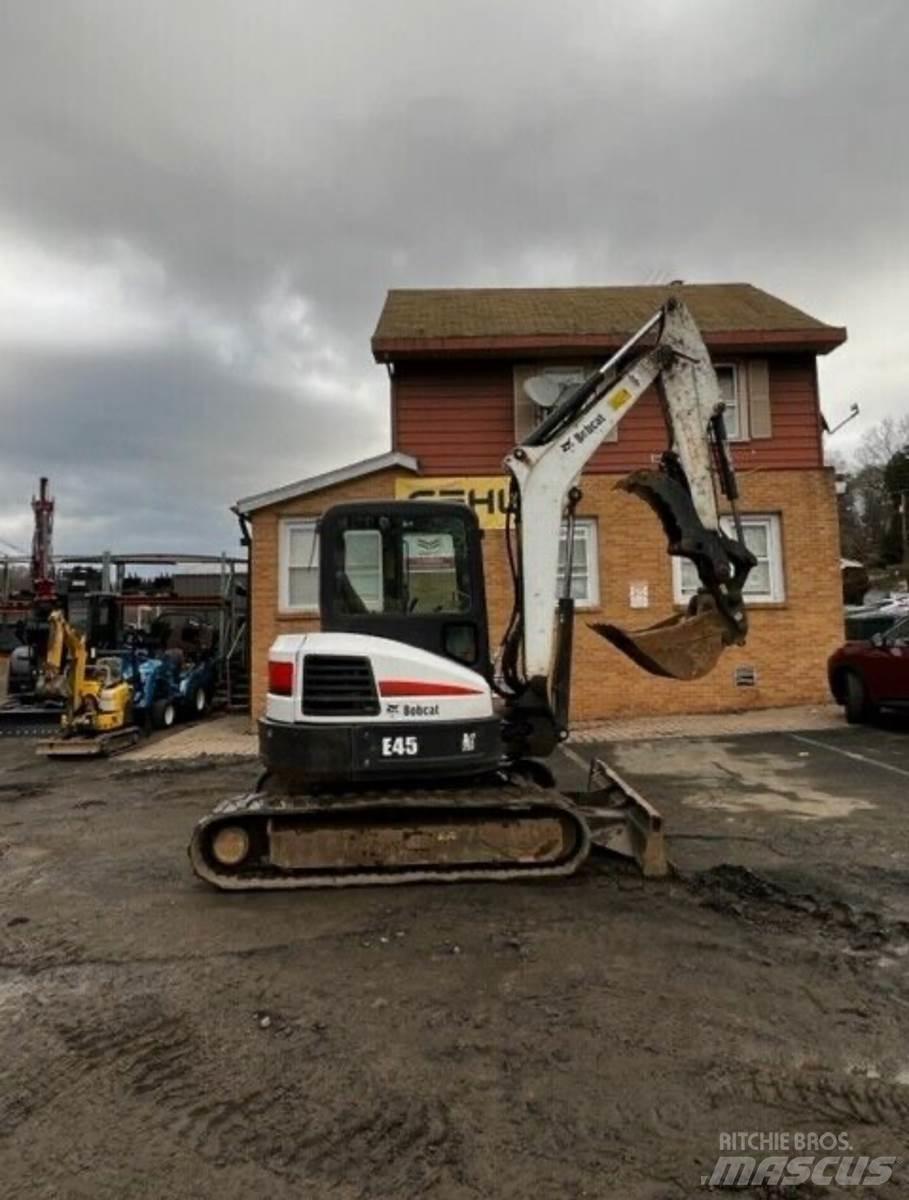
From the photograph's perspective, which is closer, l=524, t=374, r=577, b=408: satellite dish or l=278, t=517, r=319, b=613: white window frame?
l=524, t=374, r=577, b=408: satellite dish

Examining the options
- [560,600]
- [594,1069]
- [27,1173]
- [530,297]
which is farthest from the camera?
[530,297]

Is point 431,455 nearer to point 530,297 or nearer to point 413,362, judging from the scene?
point 413,362

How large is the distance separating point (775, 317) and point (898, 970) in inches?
558

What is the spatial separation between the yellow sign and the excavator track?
9102 mm

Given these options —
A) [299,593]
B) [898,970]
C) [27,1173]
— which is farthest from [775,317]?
[27,1173]

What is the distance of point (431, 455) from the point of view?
586 inches

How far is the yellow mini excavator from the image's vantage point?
12.6 metres

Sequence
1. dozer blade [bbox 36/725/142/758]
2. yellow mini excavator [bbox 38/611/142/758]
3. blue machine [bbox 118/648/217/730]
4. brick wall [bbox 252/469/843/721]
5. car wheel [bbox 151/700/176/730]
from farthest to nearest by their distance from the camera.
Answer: car wheel [bbox 151/700/176/730]
blue machine [bbox 118/648/217/730]
brick wall [bbox 252/469/843/721]
yellow mini excavator [bbox 38/611/142/758]
dozer blade [bbox 36/725/142/758]

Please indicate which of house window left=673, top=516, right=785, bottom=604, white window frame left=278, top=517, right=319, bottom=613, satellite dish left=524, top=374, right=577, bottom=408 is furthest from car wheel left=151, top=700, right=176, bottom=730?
house window left=673, top=516, right=785, bottom=604

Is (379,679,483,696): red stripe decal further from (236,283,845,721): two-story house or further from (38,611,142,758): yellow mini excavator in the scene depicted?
(38,611,142,758): yellow mini excavator

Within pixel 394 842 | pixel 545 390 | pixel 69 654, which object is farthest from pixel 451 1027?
pixel 545 390

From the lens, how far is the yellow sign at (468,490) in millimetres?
14188

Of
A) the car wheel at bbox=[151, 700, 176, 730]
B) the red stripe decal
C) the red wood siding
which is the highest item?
the red wood siding

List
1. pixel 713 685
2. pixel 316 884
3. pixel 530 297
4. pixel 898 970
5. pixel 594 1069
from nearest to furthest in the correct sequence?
pixel 594 1069 → pixel 898 970 → pixel 316 884 → pixel 713 685 → pixel 530 297
